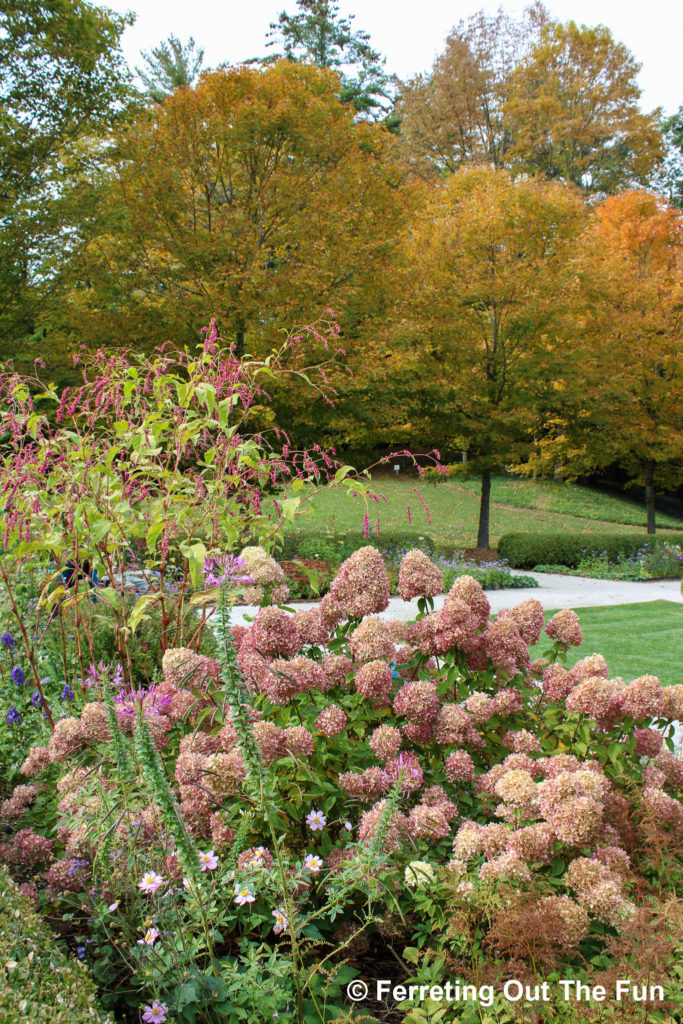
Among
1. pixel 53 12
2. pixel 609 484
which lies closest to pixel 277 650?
pixel 53 12

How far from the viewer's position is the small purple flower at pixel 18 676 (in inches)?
128

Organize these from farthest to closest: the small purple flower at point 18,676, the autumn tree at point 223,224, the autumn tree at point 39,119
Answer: the autumn tree at point 39,119, the autumn tree at point 223,224, the small purple flower at point 18,676

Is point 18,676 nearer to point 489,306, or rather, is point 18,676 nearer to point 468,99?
point 489,306

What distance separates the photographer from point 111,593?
2408 millimetres

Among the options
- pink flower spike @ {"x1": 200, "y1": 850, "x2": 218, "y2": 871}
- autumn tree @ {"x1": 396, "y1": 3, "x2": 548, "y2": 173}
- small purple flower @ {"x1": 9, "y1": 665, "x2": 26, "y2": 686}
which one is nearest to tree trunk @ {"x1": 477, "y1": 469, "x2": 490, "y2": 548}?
small purple flower @ {"x1": 9, "y1": 665, "x2": 26, "y2": 686}

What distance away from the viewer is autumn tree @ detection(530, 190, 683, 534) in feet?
46.2

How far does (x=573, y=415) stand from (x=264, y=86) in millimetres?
8233

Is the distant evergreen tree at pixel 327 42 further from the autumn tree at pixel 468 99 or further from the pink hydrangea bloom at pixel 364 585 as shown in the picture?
the pink hydrangea bloom at pixel 364 585

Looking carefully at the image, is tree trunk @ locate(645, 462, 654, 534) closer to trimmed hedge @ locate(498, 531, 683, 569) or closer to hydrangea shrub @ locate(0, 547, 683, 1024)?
trimmed hedge @ locate(498, 531, 683, 569)

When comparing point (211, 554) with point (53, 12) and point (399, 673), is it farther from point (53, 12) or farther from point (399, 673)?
point (53, 12)

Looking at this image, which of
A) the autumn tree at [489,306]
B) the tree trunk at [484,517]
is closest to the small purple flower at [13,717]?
the autumn tree at [489,306]

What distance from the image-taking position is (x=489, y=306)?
13734 millimetres

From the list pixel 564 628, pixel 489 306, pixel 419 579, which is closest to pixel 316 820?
pixel 419 579

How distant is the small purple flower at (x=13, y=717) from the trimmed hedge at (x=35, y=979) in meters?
1.68
